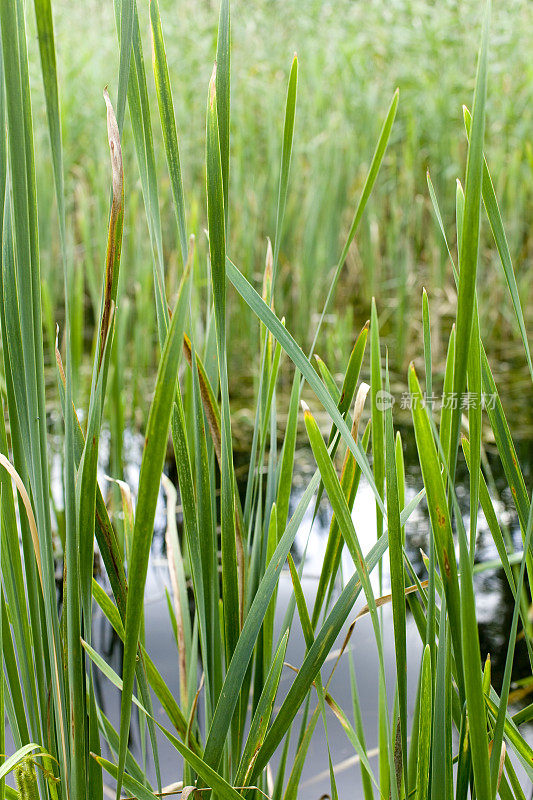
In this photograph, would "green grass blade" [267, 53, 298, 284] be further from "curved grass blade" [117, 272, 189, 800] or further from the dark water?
the dark water

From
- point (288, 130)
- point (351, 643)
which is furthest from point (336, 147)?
point (288, 130)

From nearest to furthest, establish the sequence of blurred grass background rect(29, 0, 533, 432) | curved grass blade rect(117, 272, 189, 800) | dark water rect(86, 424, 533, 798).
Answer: curved grass blade rect(117, 272, 189, 800)
dark water rect(86, 424, 533, 798)
blurred grass background rect(29, 0, 533, 432)

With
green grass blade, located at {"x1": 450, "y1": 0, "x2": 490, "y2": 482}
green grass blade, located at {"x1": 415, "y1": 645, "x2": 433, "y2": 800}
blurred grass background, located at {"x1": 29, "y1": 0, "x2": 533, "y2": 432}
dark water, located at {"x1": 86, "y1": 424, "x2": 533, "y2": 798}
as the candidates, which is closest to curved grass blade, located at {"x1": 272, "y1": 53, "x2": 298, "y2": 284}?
green grass blade, located at {"x1": 450, "y1": 0, "x2": 490, "y2": 482}

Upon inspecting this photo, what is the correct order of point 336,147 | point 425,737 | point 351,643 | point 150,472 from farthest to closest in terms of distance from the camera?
point 336,147, point 351,643, point 425,737, point 150,472

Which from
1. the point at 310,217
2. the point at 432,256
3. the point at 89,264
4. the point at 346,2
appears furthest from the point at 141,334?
the point at 346,2

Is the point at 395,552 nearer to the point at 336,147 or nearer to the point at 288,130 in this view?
the point at 288,130

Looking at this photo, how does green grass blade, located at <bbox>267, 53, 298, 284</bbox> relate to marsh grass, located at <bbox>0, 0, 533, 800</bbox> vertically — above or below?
above

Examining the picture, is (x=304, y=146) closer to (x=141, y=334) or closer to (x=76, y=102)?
(x=76, y=102)
